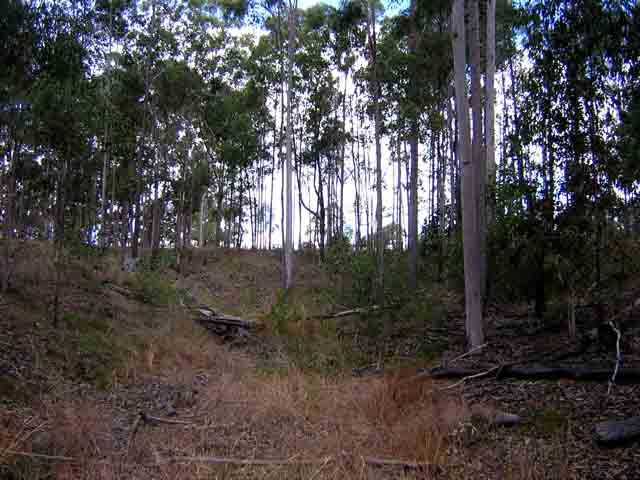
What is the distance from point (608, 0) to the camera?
5.61 metres

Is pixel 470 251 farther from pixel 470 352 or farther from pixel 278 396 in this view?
pixel 278 396

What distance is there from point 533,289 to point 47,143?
353 inches

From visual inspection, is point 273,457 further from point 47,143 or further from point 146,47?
point 146,47

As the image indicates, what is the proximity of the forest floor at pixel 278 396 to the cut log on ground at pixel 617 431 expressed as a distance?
62 mm

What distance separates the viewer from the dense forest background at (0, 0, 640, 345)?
662 centimetres

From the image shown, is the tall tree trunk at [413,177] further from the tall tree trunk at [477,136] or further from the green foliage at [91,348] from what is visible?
the green foliage at [91,348]

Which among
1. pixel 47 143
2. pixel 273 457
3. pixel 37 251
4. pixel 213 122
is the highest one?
pixel 213 122

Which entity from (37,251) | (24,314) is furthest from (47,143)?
(24,314)

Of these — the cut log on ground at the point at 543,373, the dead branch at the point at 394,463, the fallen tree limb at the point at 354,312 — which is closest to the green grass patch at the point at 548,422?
the cut log on ground at the point at 543,373

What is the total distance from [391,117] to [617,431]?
54.0 ft

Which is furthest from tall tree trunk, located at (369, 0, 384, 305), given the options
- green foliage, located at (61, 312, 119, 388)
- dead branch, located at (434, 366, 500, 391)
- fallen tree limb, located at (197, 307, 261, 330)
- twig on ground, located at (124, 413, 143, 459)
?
twig on ground, located at (124, 413, 143, 459)

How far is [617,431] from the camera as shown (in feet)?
10.9

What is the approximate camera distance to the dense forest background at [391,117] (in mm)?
6621

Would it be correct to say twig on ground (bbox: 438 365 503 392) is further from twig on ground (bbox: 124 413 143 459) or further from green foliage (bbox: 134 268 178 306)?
green foliage (bbox: 134 268 178 306)
